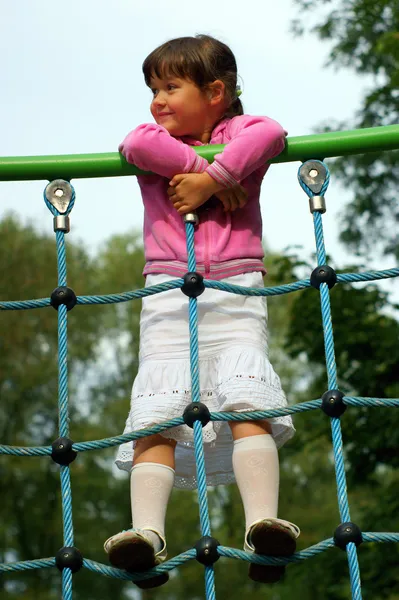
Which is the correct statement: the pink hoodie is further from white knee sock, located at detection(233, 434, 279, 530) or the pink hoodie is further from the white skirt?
white knee sock, located at detection(233, 434, 279, 530)

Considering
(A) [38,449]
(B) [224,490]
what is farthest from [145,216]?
(B) [224,490]

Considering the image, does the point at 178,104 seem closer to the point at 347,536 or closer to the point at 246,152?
the point at 246,152

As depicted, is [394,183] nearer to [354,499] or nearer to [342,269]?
[342,269]

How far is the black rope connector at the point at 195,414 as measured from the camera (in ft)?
7.43

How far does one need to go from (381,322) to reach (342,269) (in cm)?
50

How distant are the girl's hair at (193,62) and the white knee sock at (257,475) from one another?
943 mm

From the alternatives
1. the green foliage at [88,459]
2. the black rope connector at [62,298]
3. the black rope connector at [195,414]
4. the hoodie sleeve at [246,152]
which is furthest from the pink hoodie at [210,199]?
the green foliage at [88,459]

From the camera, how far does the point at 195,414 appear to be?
2262 mm

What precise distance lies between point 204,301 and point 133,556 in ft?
2.20

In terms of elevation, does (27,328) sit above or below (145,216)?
above

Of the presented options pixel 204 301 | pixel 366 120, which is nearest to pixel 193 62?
pixel 204 301

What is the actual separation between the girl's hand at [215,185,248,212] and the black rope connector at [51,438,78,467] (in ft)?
2.29

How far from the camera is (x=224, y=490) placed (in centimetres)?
1566

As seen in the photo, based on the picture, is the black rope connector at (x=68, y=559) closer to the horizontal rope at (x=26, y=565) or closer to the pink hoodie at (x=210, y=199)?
the horizontal rope at (x=26, y=565)
